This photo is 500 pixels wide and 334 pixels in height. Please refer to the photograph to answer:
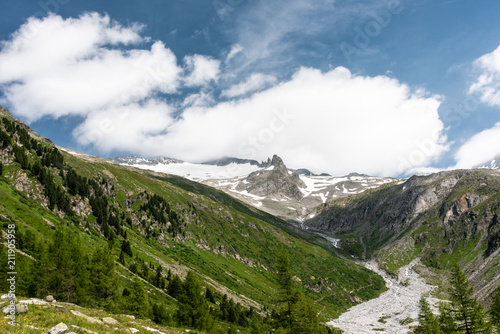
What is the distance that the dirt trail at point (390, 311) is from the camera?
11031 cm

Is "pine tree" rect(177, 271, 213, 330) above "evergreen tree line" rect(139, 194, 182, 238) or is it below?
below

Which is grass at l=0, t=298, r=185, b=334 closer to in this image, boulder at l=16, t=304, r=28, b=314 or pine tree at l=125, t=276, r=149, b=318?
boulder at l=16, t=304, r=28, b=314

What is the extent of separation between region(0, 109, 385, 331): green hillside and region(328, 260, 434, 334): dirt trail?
27.8ft

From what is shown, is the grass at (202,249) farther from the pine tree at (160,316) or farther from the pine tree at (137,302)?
the pine tree at (137,302)

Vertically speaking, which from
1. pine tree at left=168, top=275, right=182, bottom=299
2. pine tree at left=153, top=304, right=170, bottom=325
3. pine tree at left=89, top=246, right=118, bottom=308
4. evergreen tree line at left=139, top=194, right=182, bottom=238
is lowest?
pine tree at left=153, top=304, right=170, bottom=325

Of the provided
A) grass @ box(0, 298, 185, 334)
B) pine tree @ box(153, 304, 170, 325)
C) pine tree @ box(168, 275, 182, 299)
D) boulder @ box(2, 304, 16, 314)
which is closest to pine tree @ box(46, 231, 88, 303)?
pine tree @ box(153, 304, 170, 325)

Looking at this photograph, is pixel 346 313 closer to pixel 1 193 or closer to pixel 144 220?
pixel 144 220

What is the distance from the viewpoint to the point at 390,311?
441 ft

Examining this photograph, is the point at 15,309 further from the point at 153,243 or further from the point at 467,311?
the point at 153,243

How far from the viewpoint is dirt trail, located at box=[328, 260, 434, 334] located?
4343 inches

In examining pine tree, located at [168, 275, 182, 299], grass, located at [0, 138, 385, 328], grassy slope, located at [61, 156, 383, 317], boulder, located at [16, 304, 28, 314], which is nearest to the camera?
boulder, located at [16, 304, 28, 314]

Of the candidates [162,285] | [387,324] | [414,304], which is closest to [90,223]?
[162,285]

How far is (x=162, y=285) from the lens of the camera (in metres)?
82.1

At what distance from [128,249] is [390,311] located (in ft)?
392
